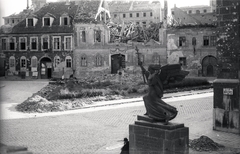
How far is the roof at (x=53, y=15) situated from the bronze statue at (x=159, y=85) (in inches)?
1374

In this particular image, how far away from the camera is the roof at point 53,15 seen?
43034 millimetres

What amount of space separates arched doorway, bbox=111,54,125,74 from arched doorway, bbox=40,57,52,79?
8732 millimetres

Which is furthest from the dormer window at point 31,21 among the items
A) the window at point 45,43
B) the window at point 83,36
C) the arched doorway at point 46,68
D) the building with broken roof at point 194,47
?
the building with broken roof at point 194,47

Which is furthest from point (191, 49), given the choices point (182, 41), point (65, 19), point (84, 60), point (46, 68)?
point (46, 68)

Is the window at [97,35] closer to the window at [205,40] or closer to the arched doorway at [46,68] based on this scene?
the arched doorway at [46,68]

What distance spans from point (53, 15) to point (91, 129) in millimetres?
A: 32205

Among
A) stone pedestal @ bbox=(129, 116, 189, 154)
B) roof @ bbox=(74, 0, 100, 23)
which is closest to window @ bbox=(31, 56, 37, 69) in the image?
roof @ bbox=(74, 0, 100, 23)

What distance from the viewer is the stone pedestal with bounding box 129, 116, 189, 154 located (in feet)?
26.7

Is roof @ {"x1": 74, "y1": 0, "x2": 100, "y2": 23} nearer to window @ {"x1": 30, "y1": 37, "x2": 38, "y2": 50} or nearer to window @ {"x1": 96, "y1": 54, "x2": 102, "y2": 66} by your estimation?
window @ {"x1": 96, "y1": 54, "x2": 102, "y2": 66}

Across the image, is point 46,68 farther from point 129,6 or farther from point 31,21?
point 129,6

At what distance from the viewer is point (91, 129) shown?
599 inches

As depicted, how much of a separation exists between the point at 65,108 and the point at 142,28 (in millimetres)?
25880

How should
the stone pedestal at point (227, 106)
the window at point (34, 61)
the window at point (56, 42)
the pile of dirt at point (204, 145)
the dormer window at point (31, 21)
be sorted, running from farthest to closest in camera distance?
1. the dormer window at point (31, 21)
2. the window at point (34, 61)
3. the window at point (56, 42)
4. the stone pedestal at point (227, 106)
5. the pile of dirt at point (204, 145)

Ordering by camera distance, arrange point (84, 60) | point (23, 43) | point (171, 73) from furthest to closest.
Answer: point (23, 43) < point (84, 60) < point (171, 73)
